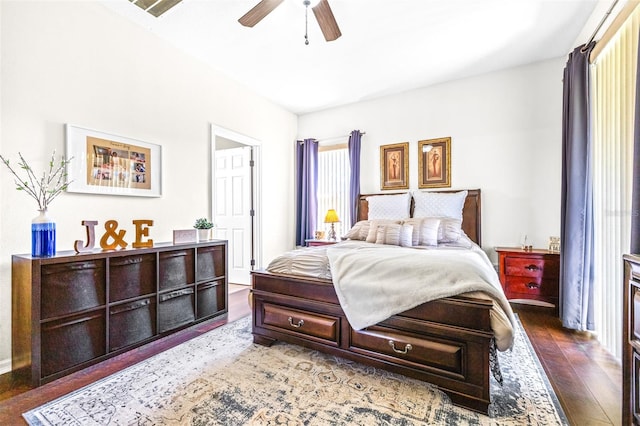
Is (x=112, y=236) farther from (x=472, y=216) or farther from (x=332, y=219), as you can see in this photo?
(x=472, y=216)

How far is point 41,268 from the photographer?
1884 mm

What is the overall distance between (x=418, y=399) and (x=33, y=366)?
2426 mm

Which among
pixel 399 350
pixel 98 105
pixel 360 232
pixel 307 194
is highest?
pixel 98 105

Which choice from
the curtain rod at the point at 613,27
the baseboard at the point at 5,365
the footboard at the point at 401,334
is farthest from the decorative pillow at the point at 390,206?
the baseboard at the point at 5,365

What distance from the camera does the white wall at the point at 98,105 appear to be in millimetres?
2092

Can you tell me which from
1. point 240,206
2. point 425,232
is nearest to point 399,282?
point 425,232

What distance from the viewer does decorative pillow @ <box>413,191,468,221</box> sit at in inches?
142

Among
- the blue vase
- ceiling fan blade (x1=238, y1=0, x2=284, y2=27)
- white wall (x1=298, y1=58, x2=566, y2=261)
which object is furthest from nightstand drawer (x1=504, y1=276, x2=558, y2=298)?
the blue vase

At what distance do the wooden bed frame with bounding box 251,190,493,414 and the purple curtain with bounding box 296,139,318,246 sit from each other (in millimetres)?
2499

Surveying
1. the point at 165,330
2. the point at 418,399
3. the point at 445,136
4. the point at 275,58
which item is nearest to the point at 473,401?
the point at 418,399

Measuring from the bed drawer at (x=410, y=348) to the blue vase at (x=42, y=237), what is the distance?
2.19 m

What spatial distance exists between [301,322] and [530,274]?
2642 millimetres

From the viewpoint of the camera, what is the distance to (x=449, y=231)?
3193 millimetres

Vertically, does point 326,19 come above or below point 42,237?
above
